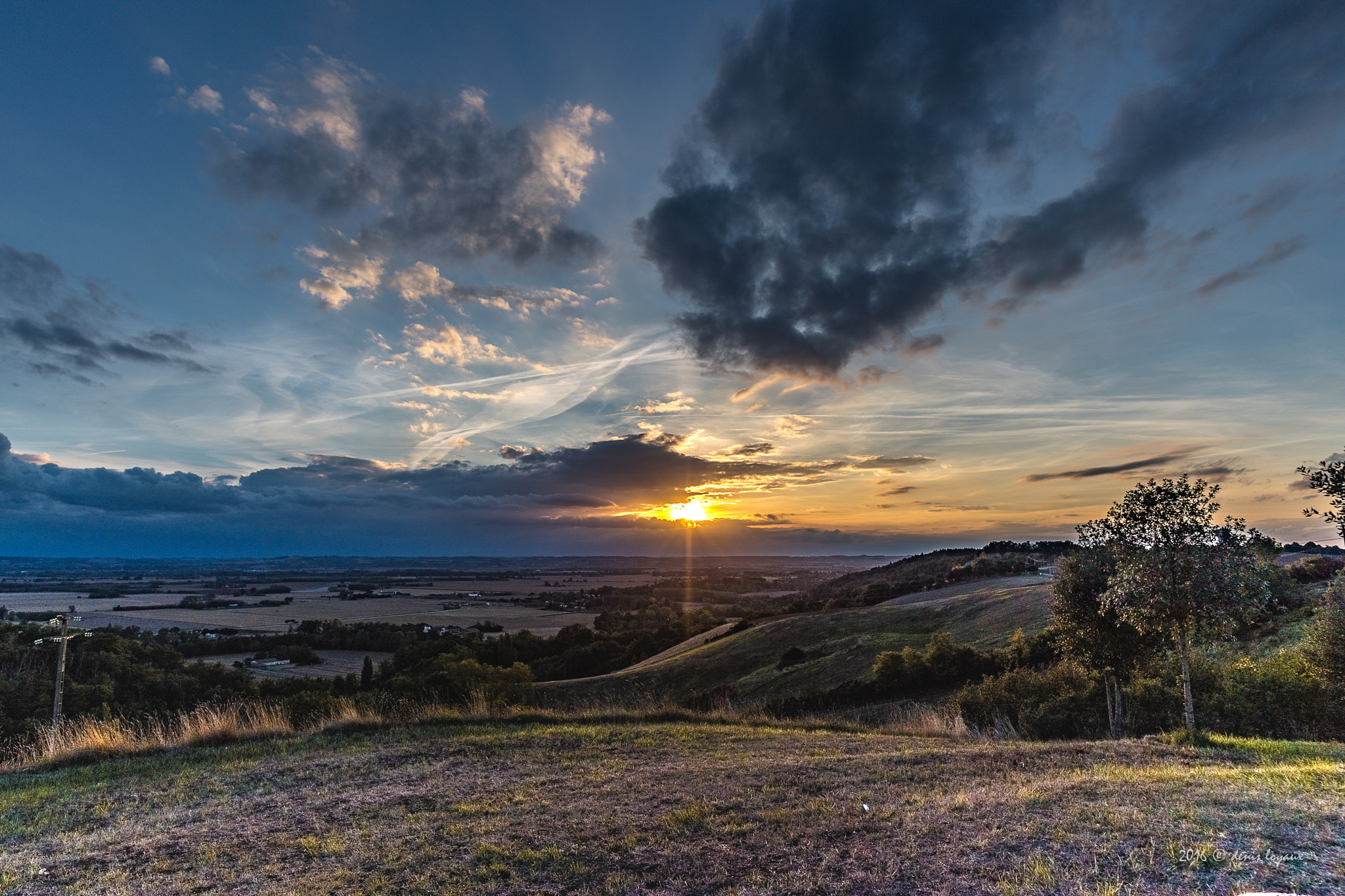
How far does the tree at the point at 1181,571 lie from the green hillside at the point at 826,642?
2453 centimetres

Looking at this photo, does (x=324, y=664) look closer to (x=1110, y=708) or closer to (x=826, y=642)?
(x=826, y=642)

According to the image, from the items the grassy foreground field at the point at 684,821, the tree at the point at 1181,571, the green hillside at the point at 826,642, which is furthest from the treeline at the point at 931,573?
the grassy foreground field at the point at 684,821

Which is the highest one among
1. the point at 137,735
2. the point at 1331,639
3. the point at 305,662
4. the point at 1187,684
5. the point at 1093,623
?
the point at 1093,623

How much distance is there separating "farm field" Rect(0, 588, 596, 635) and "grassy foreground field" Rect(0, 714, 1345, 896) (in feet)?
294

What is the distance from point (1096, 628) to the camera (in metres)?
17.5

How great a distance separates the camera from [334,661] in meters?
87.1

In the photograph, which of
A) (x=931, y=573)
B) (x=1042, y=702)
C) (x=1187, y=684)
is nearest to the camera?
(x=1187, y=684)

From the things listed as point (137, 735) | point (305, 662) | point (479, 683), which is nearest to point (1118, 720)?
point (137, 735)

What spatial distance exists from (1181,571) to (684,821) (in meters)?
14.5

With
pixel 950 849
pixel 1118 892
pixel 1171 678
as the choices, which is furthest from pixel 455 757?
pixel 1171 678

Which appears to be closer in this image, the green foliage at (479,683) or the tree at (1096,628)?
the tree at (1096,628)

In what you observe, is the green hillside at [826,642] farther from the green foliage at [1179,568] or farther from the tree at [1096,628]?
the green foliage at [1179,568]

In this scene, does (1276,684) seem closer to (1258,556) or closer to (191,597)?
(1258,556)

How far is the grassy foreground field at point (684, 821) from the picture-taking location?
19.3 ft
